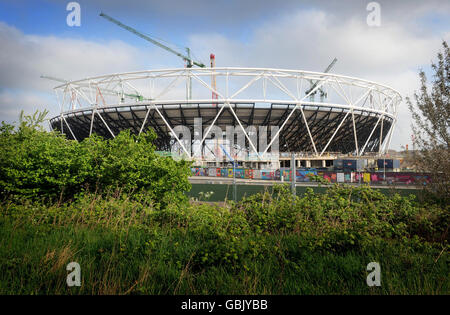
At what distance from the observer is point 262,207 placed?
438cm

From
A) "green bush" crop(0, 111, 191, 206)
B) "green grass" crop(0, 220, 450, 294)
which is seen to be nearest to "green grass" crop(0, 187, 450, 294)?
"green grass" crop(0, 220, 450, 294)

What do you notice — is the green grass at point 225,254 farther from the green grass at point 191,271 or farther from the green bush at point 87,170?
the green bush at point 87,170

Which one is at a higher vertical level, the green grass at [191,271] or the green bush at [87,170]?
the green bush at [87,170]

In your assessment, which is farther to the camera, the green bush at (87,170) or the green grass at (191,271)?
the green bush at (87,170)

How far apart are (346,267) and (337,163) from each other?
3034 cm
